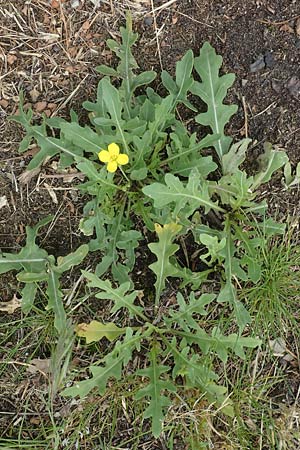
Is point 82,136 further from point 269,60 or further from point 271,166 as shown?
point 269,60

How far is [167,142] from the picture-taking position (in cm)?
222

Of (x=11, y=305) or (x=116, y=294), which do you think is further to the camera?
(x=11, y=305)

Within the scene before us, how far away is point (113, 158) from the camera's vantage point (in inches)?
76.4

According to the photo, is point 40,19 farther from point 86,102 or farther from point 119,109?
point 119,109

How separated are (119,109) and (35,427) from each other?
1227mm

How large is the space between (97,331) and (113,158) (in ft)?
1.98

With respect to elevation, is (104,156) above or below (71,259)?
above

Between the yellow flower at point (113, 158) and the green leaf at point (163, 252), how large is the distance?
A: 0.23 metres

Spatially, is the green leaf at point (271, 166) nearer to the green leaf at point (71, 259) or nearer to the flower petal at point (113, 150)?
the flower petal at point (113, 150)

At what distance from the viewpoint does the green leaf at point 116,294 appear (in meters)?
1.99

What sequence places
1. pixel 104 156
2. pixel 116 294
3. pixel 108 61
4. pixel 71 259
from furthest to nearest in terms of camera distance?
pixel 108 61 < pixel 71 259 < pixel 116 294 < pixel 104 156

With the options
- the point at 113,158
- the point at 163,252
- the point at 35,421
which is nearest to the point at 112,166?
the point at 113,158

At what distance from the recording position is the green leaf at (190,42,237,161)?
2.14 m

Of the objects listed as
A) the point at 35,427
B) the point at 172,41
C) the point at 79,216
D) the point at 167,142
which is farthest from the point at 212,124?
the point at 35,427
